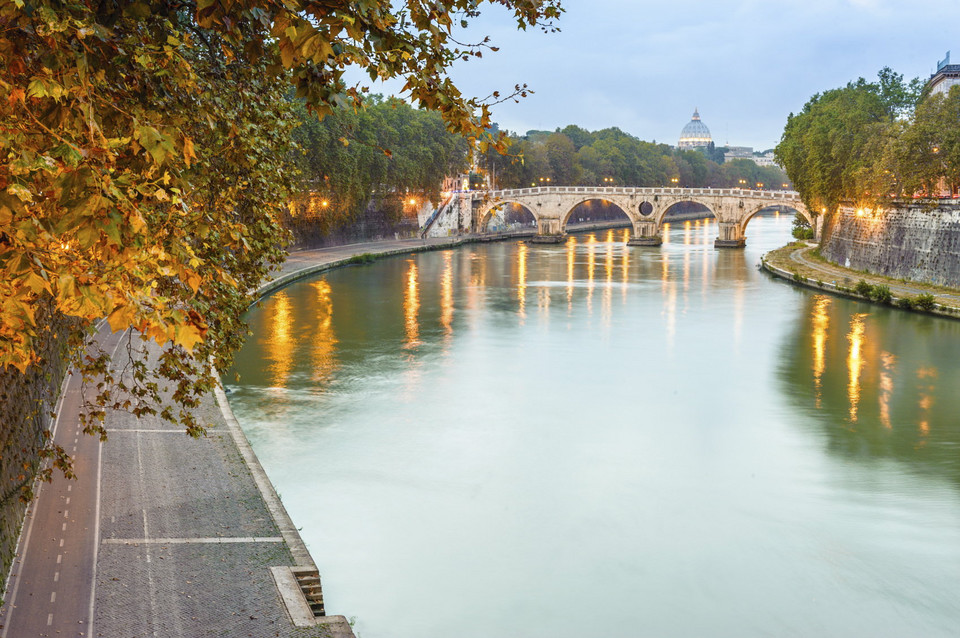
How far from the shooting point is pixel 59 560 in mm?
9398

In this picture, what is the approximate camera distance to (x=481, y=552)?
13.1 meters

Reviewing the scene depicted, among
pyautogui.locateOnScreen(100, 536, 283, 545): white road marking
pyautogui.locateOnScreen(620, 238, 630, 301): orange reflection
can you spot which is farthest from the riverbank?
pyautogui.locateOnScreen(100, 536, 283, 545): white road marking

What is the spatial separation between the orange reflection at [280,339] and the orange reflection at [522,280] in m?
8.63

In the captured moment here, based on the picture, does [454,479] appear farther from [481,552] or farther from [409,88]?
[409,88]

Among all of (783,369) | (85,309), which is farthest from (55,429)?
(783,369)

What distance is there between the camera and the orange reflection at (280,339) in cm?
2334

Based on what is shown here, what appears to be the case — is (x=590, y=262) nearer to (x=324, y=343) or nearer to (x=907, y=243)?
(x=907, y=243)

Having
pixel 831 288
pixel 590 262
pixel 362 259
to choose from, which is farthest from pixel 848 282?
pixel 362 259

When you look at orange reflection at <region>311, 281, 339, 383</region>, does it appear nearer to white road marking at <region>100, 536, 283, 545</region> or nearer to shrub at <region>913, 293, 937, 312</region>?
white road marking at <region>100, 536, 283, 545</region>

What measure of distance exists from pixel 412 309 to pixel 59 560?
84.8ft

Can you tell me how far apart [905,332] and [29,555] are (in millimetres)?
27498

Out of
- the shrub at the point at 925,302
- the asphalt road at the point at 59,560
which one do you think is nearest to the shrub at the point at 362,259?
the shrub at the point at 925,302

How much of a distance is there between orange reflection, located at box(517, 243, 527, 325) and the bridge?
606cm

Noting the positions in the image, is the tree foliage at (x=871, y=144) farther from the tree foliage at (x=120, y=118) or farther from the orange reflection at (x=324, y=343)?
the tree foliage at (x=120, y=118)
